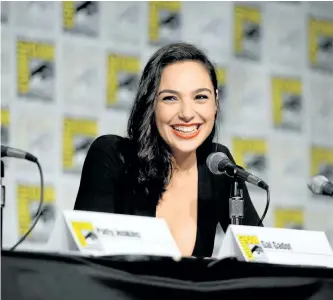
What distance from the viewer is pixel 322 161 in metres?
4.14

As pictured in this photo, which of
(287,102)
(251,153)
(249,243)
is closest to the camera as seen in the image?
(249,243)

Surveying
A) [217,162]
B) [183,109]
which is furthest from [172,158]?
[217,162]

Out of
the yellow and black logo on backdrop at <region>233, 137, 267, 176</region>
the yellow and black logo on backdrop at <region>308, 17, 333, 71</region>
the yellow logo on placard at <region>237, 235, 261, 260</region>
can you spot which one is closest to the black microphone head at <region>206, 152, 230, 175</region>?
the yellow logo on placard at <region>237, 235, 261, 260</region>

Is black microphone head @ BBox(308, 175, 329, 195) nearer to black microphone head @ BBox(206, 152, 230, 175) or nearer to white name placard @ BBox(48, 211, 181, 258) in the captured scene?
black microphone head @ BBox(206, 152, 230, 175)

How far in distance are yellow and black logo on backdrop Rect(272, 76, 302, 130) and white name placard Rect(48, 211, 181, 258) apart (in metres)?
2.15

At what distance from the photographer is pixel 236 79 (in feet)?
13.1

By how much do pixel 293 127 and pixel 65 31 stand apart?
1.20 metres

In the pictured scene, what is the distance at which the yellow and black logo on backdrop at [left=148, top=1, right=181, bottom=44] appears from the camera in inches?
147

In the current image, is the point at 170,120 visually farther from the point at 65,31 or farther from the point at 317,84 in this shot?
the point at 317,84

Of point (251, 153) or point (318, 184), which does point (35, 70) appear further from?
point (318, 184)

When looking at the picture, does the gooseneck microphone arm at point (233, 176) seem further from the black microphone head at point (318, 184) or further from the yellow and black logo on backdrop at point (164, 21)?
the yellow and black logo on backdrop at point (164, 21)

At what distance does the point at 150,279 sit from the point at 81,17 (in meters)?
1.92

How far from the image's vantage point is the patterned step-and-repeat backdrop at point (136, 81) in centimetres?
341

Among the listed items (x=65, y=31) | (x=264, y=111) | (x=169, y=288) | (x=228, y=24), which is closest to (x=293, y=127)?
(x=264, y=111)
